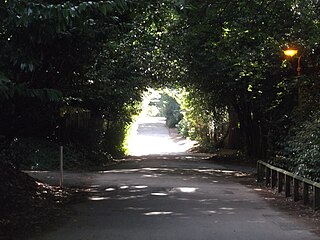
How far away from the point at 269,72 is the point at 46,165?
10.7 meters

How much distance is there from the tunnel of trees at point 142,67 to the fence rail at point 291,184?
417mm

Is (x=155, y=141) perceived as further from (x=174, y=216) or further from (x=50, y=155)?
(x=174, y=216)

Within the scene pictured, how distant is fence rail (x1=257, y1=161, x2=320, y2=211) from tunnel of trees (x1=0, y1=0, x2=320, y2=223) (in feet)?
1.37

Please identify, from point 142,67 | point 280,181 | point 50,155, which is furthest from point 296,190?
point 142,67

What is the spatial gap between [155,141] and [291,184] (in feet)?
180

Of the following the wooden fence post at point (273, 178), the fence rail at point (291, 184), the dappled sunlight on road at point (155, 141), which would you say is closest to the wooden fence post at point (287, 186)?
the fence rail at point (291, 184)

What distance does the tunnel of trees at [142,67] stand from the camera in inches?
252

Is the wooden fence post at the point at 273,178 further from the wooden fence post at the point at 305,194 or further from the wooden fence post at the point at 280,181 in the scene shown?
the wooden fence post at the point at 305,194

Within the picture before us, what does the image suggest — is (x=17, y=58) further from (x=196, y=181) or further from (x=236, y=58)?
(x=236, y=58)

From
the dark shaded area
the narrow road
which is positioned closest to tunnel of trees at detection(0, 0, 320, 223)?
the dark shaded area

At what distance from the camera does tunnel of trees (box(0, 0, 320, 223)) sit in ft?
21.0

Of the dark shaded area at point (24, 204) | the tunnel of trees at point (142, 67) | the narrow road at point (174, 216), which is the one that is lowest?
the narrow road at point (174, 216)

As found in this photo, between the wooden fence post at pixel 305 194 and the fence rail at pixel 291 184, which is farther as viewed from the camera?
the wooden fence post at pixel 305 194

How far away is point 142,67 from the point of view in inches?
939
